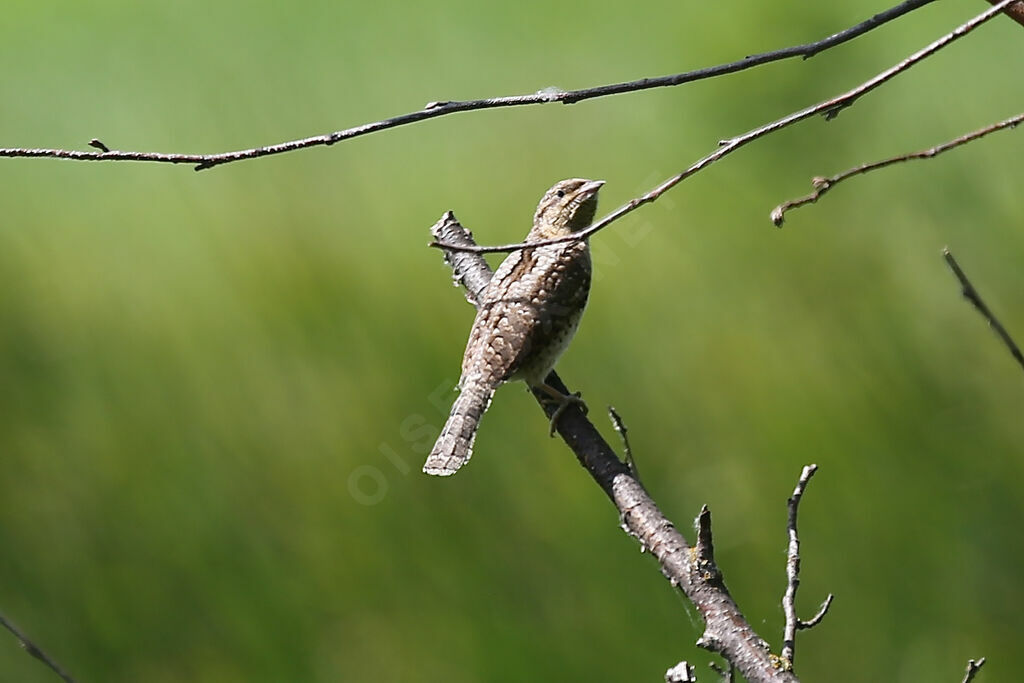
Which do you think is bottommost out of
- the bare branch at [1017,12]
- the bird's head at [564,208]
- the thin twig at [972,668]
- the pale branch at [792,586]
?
the thin twig at [972,668]

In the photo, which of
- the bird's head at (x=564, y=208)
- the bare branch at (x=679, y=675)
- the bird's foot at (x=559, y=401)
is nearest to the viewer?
the bare branch at (x=679, y=675)

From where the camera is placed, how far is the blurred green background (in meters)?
1.44

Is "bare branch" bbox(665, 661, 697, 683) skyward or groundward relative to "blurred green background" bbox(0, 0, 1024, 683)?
groundward

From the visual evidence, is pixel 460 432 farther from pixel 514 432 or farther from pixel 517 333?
pixel 514 432

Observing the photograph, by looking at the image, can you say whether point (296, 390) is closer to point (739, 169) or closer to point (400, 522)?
point (400, 522)

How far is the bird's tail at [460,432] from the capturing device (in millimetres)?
1084

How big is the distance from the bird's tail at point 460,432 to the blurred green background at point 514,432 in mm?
299

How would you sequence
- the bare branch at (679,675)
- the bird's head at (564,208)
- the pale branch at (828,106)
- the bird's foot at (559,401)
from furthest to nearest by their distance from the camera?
the bird's head at (564,208) → the bird's foot at (559,401) → the bare branch at (679,675) → the pale branch at (828,106)

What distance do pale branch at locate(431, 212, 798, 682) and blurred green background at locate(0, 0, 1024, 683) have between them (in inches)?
20.8

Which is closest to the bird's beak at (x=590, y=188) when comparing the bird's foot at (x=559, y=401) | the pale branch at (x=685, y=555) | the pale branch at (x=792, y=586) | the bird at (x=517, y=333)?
the bird at (x=517, y=333)

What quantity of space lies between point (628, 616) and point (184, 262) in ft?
2.62

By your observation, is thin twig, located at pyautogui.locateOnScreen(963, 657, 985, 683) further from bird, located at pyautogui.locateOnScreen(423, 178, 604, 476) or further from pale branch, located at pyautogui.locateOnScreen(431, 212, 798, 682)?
bird, located at pyautogui.locateOnScreen(423, 178, 604, 476)

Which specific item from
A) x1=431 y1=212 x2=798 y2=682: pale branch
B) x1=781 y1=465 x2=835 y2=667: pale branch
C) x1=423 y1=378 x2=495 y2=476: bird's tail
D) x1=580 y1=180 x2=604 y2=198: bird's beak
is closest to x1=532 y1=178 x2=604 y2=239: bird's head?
x1=580 y1=180 x2=604 y2=198: bird's beak

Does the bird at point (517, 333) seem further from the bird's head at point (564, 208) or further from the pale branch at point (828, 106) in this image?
the pale branch at point (828, 106)
